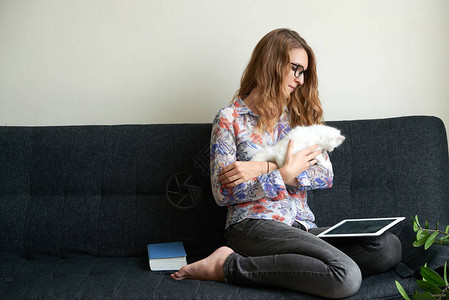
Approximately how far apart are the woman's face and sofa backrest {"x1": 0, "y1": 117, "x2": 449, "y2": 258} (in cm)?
34

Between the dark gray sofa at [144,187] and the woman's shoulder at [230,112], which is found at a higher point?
the woman's shoulder at [230,112]

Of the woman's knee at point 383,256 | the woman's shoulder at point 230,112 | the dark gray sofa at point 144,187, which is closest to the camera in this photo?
the woman's knee at point 383,256

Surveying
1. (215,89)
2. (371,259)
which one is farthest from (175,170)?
(371,259)

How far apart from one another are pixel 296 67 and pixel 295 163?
43 cm

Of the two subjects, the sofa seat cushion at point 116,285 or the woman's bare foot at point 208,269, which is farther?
the woman's bare foot at point 208,269

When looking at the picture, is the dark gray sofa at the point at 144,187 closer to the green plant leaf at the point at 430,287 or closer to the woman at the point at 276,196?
the woman at the point at 276,196

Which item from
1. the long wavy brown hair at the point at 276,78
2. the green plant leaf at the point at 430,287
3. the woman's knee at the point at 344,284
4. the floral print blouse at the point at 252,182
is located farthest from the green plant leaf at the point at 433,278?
the long wavy brown hair at the point at 276,78

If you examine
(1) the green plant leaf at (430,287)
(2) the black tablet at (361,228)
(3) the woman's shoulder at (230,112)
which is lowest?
(2) the black tablet at (361,228)

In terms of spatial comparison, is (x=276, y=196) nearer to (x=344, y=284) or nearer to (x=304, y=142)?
(x=304, y=142)

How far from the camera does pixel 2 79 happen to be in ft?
8.56

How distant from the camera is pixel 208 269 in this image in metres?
1.76

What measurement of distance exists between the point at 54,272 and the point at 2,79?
1.22m

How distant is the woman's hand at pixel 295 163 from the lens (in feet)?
6.24

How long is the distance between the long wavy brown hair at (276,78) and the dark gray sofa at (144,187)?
0.23 m
